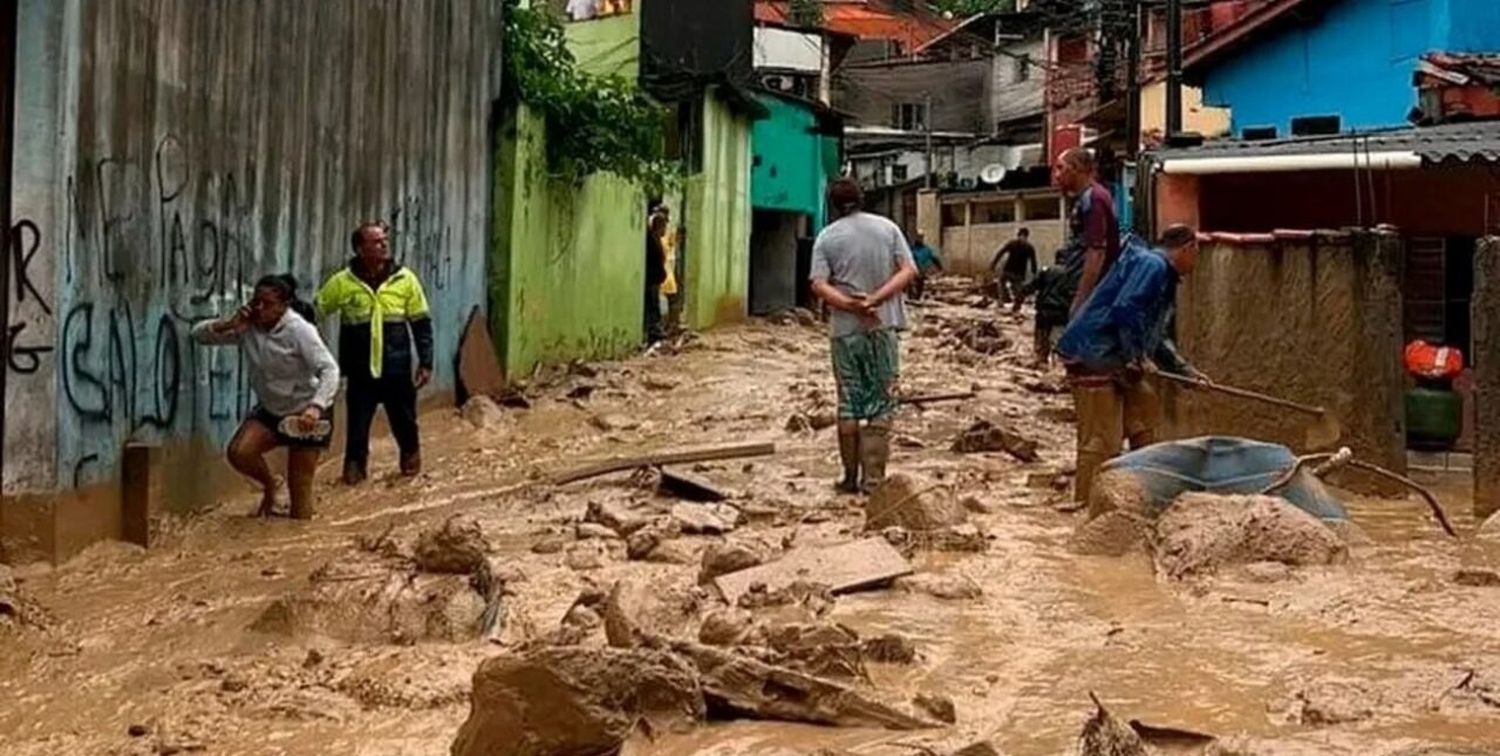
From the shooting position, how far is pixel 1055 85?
4603cm

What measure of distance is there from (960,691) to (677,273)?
17.4 m

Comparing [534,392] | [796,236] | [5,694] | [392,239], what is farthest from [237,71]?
[796,236]

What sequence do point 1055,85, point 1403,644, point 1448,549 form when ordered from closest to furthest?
point 1403,644, point 1448,549, point 1055,85

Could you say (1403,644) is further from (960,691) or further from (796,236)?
(796,236)

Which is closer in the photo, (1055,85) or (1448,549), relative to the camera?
(1448,549)

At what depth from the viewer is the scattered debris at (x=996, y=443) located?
34.1 ft

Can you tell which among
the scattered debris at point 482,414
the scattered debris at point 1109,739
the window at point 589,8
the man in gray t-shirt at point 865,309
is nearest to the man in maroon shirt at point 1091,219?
the man in gray t-shirt at point 865,309

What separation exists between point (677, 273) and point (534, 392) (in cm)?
808

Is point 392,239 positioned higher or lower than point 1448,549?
higher

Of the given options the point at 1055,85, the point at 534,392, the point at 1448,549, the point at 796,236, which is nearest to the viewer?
the point at 1448,549

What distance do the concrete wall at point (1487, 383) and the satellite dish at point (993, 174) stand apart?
35643 millimetres

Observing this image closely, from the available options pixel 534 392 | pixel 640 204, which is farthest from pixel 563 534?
pixel 640 204

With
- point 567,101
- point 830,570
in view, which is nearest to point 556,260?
point 567,101

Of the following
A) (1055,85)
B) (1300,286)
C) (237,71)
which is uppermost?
(1055,85)
